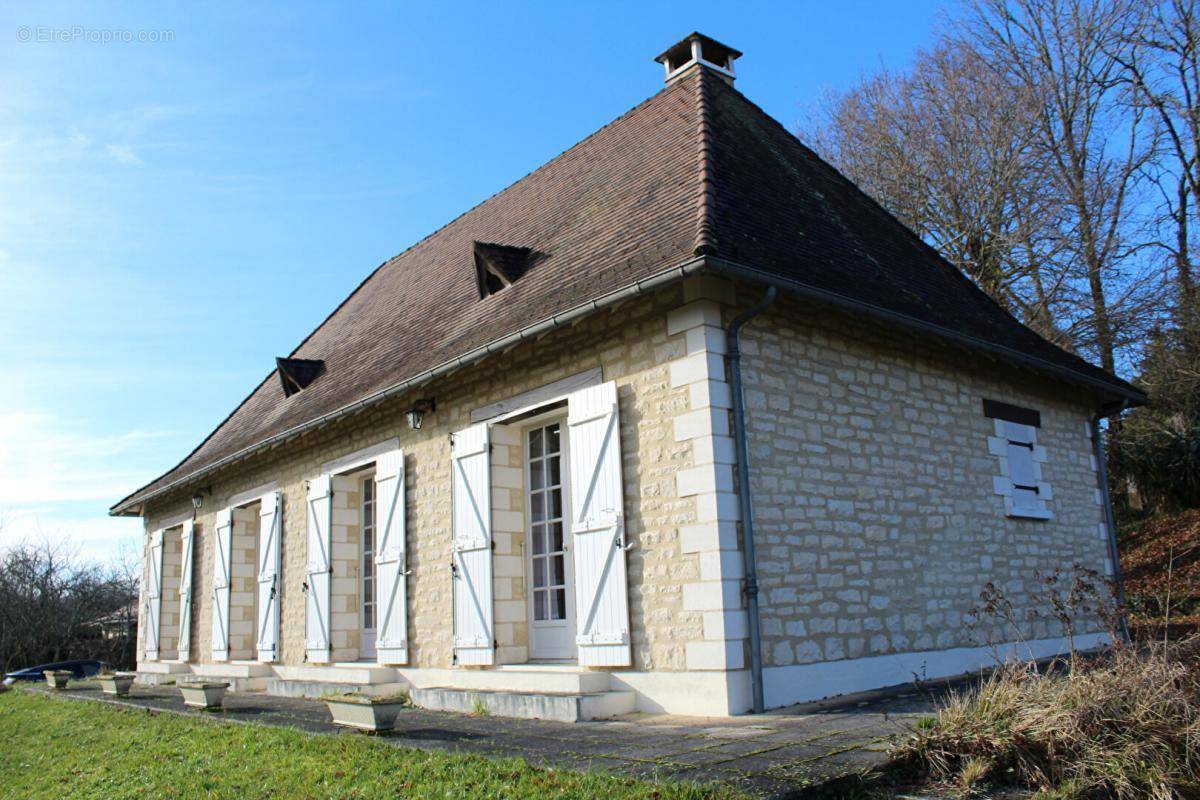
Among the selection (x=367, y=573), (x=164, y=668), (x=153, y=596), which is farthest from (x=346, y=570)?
(x=153, y=596)

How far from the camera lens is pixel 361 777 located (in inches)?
198

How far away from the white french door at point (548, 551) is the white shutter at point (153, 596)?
9.42 meters

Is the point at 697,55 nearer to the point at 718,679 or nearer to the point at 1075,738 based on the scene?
the point at 718,679

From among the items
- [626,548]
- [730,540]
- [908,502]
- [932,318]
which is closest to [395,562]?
[626,548]

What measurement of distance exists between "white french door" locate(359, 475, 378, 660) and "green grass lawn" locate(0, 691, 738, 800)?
2152 millimetres

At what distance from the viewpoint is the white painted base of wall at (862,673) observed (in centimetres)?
612

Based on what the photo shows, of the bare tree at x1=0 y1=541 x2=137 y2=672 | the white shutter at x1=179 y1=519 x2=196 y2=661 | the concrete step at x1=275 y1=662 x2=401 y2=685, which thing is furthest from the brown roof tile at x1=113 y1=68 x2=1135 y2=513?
the bare tree at x1=0 y1=541 x2=137 y2=672

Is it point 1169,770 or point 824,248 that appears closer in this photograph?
point 1169,770

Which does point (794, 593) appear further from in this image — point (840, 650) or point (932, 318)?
point (932, 318)

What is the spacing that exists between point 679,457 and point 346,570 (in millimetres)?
5155

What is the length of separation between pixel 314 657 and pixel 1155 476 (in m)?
14.4

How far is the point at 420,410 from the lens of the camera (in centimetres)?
890

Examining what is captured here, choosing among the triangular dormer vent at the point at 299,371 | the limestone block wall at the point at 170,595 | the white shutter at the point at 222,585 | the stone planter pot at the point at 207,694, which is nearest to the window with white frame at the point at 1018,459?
the stone planter pot at the point at 207,694

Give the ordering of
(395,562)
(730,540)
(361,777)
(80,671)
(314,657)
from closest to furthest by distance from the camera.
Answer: (361,777)
(730,540)
(395,562)
(314,657)
(80,671)
